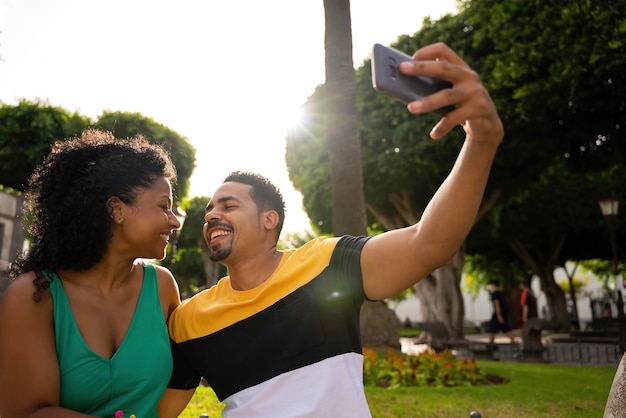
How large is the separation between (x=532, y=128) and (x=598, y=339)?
8.58 m

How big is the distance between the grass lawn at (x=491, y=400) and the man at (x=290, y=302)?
4.81 metres

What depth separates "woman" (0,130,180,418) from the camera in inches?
83.0

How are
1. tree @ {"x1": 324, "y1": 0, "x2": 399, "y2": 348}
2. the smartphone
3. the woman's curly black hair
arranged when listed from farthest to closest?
tree @ {"x1": 324, "y1": 0, "x2": 399, "y2": 348} < the woman's curly black hair < the smartphone

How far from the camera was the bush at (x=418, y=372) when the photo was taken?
31.2 ft

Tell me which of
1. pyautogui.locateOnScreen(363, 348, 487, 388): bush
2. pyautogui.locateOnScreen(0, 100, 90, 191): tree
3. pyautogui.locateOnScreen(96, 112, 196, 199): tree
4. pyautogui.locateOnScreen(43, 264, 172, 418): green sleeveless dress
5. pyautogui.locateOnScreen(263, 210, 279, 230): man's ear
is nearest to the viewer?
pyautogui.locateOnScreen(43, 264, 172, 418): green sleeveless dress

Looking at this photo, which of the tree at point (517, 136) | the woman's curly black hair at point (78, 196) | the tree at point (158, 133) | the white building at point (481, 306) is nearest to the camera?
the woman's curly black hair at point (78, 196)

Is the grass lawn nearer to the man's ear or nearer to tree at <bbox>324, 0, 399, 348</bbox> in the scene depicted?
tree at <bbox>324, 0, 399, 348</bbox>

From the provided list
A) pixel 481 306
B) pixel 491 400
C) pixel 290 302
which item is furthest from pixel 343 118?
pixel 481 306

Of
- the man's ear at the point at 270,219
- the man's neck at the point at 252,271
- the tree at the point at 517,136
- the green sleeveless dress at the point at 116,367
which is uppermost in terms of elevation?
the tree at the point at 517,136

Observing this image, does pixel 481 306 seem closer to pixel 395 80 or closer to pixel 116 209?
pixel 116 209

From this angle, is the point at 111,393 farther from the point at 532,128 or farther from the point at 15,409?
the point at 532,128

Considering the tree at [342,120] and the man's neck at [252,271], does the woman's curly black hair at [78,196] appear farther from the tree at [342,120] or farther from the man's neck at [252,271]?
the tree at [342,120]

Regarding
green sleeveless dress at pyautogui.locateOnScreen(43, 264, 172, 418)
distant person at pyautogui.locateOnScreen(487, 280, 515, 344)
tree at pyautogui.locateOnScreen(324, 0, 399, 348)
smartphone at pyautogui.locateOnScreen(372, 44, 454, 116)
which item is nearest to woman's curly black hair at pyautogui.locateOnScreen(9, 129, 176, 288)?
green sleeveless dress at pyautogui.locateOnScreen(43, 264, 172, 418)

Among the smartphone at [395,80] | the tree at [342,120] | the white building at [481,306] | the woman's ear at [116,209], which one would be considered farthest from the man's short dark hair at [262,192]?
the white building at [481,306]
